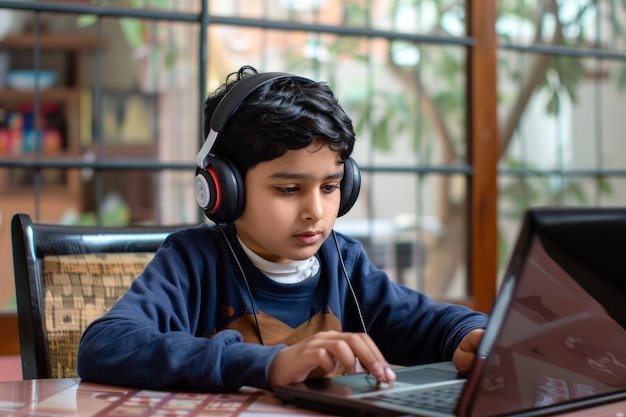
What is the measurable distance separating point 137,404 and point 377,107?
193 centimetres

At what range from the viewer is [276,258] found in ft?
3.91

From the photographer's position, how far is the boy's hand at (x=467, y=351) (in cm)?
97

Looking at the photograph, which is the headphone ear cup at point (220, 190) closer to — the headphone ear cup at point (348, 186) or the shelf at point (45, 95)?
the headphone ear cup at point (348, 186)

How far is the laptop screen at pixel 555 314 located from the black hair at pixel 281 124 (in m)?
0.45

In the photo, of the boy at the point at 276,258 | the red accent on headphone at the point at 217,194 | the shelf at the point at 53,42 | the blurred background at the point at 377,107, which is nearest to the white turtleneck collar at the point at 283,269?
the boy at the point at 276,258

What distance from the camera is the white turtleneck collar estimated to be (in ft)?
3.89

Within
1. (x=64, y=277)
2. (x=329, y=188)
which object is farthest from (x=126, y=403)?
(x=64, y=277)

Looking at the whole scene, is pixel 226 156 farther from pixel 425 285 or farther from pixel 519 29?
pixel 519 29

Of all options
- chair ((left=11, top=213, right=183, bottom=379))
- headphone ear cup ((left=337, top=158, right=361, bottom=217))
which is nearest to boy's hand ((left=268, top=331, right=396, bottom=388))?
headphone ear cup ((left=337, top=158, right=361, bottom=217))

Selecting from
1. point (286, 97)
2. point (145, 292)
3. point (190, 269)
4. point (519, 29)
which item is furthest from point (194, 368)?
point (519, 29)

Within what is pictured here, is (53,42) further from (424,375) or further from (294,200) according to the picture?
(424,375)

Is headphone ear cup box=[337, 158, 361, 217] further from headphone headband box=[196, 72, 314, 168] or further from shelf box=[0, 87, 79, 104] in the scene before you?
shelf box=[0, 87, 79, 104]

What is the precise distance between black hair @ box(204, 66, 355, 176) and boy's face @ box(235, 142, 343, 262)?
15 mm

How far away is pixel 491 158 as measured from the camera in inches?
106
